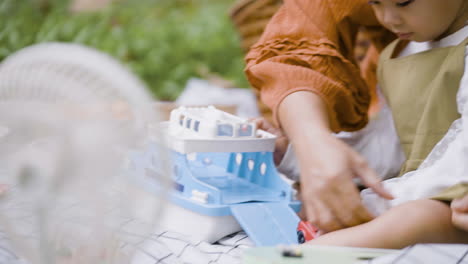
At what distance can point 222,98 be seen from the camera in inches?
84.5

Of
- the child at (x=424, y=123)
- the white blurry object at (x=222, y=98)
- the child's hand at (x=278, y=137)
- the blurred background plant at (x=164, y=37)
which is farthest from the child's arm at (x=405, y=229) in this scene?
the blurred background plant at (x=164, y=37)

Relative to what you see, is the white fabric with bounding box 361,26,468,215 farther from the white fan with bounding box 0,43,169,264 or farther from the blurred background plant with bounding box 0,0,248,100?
the blurred background plant with bounding box 0,0,248,100

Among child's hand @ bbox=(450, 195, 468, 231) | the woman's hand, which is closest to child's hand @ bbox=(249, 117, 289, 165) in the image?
the woman's hand

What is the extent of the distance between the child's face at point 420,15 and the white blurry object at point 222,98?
3.98 feet

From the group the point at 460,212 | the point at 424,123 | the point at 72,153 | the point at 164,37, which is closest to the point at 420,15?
the point at 424,123

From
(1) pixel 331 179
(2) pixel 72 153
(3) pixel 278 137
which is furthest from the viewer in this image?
(3) pixel 278 137

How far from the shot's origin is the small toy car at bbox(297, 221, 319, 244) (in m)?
0.70

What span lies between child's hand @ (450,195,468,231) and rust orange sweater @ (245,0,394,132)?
0.28 metres

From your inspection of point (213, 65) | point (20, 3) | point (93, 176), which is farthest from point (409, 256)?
point (213, 65)

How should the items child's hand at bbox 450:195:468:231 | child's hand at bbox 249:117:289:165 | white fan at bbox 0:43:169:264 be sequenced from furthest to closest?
child's hand at bbox 249:117:289:165
child's hand at bbox 450:195:468:231
white fan at bbox 0:43:169:264

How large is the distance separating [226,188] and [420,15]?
0.42 meters

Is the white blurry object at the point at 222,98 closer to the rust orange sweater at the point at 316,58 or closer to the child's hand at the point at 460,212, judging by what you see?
the rust orange sweater at the point at 316,58

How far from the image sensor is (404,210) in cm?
61

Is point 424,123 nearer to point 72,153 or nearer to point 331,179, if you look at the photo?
point 331,179
